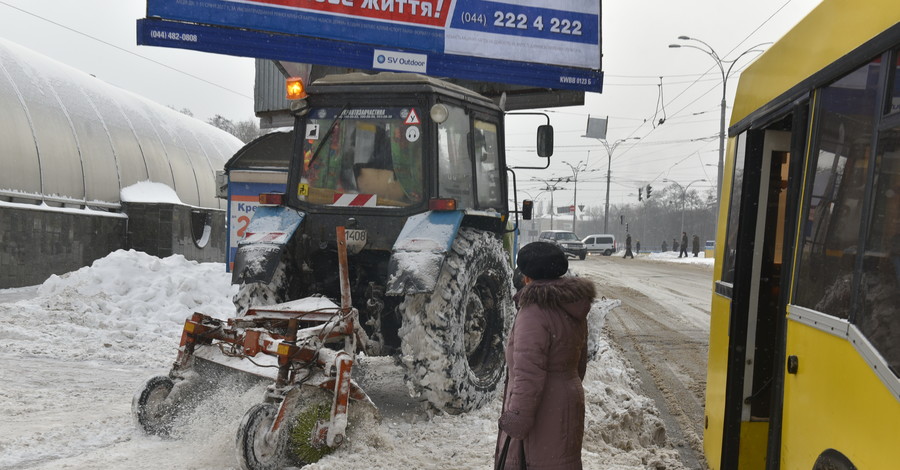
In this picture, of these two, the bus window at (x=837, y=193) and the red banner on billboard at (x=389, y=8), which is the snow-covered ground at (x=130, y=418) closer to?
the bus window at (x=837, y=193)

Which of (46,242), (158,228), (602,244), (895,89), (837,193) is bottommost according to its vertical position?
(602,244)

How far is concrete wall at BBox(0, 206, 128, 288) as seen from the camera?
42.3ft

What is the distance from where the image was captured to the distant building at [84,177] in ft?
43.9

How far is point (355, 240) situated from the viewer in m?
5.95

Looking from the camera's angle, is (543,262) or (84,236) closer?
(543,262)

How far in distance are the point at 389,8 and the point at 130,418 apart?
8.62 meters

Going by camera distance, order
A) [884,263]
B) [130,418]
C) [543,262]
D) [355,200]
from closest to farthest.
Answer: [884,263], [543,262], [130,418], [355,200]

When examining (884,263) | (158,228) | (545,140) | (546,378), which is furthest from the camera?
(158,228)

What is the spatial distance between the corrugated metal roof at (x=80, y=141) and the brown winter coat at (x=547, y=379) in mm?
13185

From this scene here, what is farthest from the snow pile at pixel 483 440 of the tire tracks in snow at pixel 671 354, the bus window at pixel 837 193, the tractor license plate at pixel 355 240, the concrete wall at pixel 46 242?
the concrete wall at pixel 46 242

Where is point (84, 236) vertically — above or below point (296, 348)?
below

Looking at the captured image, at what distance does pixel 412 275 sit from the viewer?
16.8 ft

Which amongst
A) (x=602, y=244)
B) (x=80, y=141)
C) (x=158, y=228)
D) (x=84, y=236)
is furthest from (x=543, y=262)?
(x=602, y=244)

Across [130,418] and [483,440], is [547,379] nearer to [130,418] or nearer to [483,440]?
[483,440]
